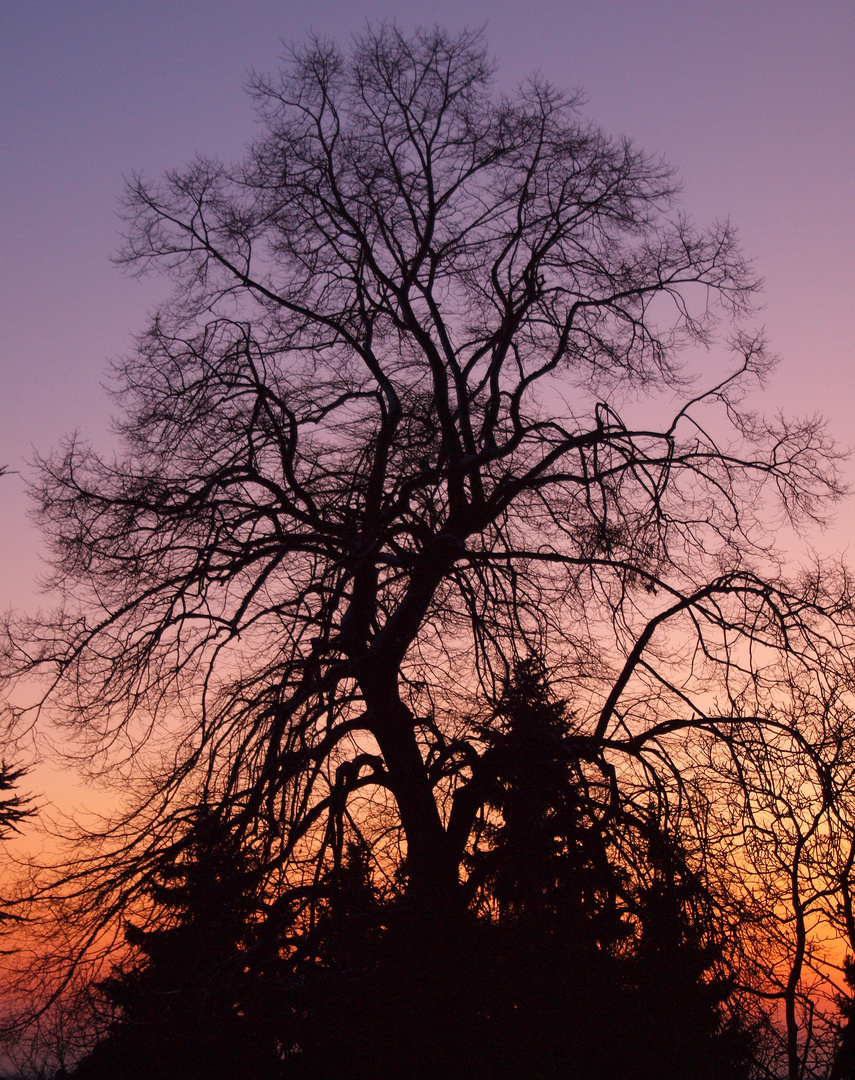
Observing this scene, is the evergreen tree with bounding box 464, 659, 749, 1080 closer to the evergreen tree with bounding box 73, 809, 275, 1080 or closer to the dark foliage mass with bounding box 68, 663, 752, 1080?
the dark foliage mass with bounding box 68, 663, 752, 1080

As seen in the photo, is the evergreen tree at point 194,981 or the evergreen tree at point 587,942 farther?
the evergreen tree at point 194,981

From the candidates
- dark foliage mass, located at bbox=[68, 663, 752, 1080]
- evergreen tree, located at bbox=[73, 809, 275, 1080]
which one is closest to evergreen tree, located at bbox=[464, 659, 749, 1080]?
dark foliage mass, located at bbox=[68, 663, 752, 1080]

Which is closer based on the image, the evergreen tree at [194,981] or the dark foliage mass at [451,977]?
the dark foliage mass at [451,977]

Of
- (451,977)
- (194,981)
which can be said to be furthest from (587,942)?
(194,981)

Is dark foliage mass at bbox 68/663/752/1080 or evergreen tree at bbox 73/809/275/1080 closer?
dark foliage mass at bbox 68/663/752/1080

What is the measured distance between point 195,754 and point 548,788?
3.05 meters

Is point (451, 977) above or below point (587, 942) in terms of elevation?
below

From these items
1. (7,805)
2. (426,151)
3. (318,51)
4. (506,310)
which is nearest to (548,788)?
(506,310)

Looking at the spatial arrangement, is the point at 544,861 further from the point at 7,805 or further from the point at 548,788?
the point at 7,805

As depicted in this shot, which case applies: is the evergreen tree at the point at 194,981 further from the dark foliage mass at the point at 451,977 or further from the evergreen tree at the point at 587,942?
the evergreen tree at the point at 587,942

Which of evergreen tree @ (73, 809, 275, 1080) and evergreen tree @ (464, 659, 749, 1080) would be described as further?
evergreen tree @ (73, 809, 275, 1080)

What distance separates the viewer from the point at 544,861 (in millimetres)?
8344

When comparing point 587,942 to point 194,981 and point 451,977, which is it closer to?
point 451,977

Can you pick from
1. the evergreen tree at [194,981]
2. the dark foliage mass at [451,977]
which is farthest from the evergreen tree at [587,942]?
the evergreen tree at [194,981]
